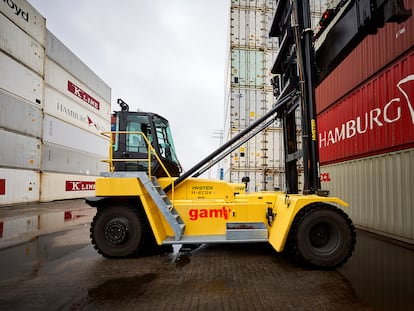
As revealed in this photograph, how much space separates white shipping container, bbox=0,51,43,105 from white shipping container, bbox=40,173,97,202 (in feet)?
16.7

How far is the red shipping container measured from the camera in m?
5.63

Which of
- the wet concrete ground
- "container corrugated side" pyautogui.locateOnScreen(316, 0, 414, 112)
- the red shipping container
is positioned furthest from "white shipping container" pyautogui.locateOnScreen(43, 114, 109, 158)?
the red shipping container

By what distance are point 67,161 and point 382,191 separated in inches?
773

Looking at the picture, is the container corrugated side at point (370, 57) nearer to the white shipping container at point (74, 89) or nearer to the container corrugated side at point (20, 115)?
the container corrugated side at point (20, 115)

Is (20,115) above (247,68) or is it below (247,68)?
below

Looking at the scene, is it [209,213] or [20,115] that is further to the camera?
[20,115]

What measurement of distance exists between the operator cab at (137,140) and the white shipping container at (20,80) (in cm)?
1244

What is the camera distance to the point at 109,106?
26906 mm

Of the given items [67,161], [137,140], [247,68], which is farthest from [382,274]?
[67,161]

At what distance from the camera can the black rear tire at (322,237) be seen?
4.14 m

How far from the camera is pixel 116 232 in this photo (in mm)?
4793

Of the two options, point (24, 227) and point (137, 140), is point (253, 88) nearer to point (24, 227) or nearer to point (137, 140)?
point (137, 140)

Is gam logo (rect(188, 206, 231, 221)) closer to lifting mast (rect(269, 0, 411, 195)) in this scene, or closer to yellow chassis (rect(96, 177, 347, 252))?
yellow chassis (rect(96, 177, 347, 252))

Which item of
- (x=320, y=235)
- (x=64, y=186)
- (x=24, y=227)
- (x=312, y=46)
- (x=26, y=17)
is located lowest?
(x=24, y=227)
